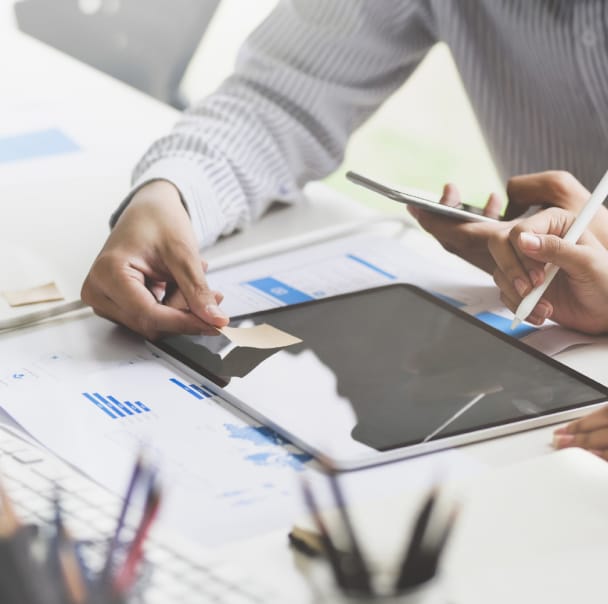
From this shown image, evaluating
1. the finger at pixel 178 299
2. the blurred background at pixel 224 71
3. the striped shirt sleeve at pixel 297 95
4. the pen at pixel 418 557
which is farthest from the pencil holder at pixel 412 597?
the blurred background at pixel 224 71

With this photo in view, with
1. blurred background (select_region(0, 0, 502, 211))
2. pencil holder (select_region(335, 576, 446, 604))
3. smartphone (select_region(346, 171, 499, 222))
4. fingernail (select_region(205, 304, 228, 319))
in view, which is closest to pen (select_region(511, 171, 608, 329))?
smartphone (select_region(346, 171, 499, 222))

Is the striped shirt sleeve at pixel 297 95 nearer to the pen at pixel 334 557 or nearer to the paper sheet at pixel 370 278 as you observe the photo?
the paper sheet at pixel 370 278

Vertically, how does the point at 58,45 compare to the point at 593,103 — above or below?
below

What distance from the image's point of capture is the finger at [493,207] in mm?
949

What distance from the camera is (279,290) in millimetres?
923

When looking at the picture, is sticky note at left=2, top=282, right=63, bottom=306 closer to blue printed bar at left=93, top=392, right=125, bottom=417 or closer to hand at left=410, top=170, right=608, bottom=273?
blue printed bar at left=93, top=392, right=125, bottom=417

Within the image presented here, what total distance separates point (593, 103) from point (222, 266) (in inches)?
16.4

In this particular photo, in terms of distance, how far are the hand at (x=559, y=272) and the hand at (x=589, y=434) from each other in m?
0.15

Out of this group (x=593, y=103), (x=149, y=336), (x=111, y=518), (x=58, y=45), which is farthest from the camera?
(x=58, y=45)

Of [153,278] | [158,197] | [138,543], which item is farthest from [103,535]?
[158,197]

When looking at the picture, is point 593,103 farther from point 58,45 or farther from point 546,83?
point 58,45

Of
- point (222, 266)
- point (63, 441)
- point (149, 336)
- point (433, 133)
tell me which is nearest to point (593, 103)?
point (222, 266)

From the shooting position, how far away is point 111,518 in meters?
0.59

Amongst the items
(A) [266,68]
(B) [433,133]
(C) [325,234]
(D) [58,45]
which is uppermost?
(A) [266,68]
